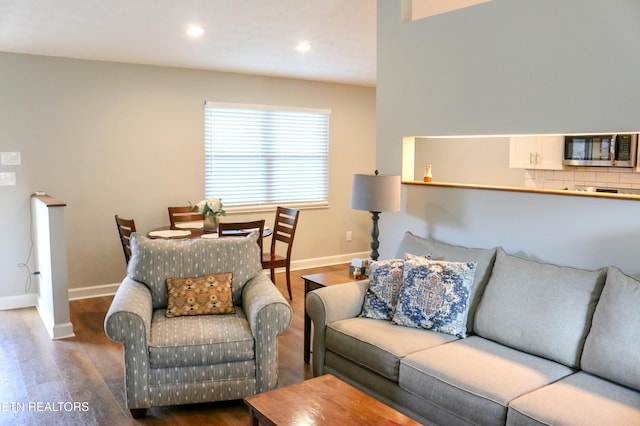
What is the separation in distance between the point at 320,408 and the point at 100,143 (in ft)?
13.4

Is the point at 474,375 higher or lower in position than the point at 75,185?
lower

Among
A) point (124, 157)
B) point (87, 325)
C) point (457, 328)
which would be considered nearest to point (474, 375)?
point (457, 328)

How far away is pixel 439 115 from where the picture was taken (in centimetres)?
370

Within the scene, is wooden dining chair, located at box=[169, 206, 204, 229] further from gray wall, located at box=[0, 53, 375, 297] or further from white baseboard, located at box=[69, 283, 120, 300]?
white baseboard, located at box=[69, 283, 120, 300]

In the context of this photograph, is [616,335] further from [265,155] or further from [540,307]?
[265,155]

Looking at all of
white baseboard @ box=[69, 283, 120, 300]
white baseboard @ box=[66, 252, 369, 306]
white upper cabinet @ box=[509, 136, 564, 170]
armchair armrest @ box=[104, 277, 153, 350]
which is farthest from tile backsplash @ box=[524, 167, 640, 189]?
white baseboard @ box=[69, 283, 120, 300]

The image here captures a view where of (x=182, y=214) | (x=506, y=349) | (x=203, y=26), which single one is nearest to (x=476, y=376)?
(x=506, y=349)

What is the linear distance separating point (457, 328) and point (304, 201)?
403cm

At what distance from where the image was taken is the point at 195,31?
4.30 metres

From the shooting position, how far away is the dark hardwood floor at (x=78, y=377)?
3.06 metres

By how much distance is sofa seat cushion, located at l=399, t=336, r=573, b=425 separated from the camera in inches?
93.4

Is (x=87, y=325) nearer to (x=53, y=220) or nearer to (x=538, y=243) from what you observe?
(x=53, y=220)

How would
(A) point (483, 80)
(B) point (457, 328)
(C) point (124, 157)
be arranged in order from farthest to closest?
1. (C) point (124, 157)
2. (A) point (483, 80)
3. (B) point (457, 328)

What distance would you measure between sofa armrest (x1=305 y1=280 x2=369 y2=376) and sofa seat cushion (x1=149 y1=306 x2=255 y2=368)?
425 millimetres
